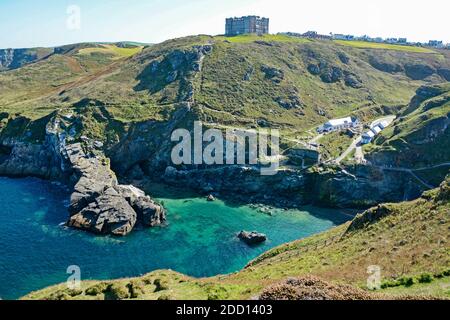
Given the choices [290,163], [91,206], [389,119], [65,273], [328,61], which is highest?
[328,61]

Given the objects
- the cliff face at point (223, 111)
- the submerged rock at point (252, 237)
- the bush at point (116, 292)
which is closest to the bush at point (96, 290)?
the bush at point (116, 292)

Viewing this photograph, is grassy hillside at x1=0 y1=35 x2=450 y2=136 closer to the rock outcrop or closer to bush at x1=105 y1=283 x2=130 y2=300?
the rock outcrop

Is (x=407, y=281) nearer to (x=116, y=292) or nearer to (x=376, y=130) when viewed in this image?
(x=116, y=292)

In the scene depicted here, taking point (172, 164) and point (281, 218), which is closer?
point (281, 218)

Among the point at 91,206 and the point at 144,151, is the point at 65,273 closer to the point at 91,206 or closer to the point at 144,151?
the point at 91,206

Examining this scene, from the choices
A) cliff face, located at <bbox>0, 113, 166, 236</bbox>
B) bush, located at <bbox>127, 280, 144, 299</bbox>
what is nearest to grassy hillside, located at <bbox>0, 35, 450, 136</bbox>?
cliff face, located at <bbox>0, 113, 166, 236</bbox>
